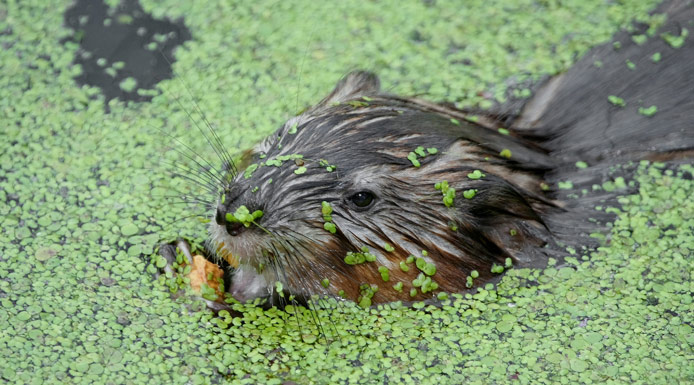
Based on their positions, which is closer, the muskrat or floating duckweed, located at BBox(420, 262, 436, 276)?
the muskrat

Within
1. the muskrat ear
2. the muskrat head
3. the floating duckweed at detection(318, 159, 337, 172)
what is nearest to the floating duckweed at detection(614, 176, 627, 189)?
the muskrat head

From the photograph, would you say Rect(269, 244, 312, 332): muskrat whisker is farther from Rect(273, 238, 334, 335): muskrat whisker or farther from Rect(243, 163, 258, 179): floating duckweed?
Rect(243, 163, 258, 179): floating duckweed

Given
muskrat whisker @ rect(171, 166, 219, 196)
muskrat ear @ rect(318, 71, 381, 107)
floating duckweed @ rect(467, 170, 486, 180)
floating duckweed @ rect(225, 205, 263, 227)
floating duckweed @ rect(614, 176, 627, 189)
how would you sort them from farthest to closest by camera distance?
floating duckweed @ rect(614, 176, 627, 189) < muskrat ear @ rect(318, 71, 381, 107) < muskrat whisker @ rect(171, 166, 219, 196) < floating duckweed @ rect(467, 170, 486, 180) < floating duckweed @ rect(225, 205, 263, 227)

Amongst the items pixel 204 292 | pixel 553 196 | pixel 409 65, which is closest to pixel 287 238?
pixel 204 292

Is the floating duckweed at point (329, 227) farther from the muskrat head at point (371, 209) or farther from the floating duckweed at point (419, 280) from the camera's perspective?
the floating duckweed at point (419, 280)

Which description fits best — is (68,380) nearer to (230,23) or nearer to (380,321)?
(380,321)

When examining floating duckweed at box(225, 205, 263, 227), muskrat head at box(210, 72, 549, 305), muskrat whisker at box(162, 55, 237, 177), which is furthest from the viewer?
muskrat whisker at box(162, 55, 237, 177)

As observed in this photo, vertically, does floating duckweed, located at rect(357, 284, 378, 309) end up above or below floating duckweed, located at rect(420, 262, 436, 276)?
below

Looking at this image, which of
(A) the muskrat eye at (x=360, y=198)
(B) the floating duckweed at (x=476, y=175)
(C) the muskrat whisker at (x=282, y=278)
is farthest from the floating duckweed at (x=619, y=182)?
(C) the muskrat whisker at (x=282, y=278)
